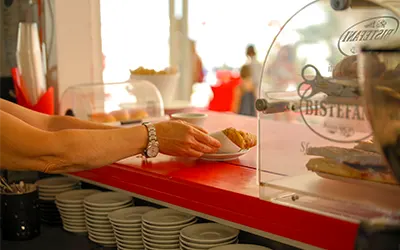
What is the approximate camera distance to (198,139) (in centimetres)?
144

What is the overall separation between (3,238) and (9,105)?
17.6 inches

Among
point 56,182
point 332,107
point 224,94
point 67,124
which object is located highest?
point 332,107

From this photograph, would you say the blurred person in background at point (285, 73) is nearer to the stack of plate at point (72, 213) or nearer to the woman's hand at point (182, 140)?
the woman's hand at point (182, 140)

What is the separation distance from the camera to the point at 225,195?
1.20 meters

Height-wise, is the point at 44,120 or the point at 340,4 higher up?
the point at 340,4

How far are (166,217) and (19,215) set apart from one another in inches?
21.5

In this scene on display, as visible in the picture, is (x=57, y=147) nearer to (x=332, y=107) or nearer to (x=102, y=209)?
(x=102, y=209)

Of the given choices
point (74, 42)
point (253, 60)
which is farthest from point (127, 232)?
point (253, 60)

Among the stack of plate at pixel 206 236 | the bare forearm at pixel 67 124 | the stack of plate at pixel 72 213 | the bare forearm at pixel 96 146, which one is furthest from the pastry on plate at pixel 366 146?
the stack of plate at pixel 72 213

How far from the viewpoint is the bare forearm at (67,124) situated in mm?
1648

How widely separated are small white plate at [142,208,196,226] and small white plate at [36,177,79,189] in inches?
21.1

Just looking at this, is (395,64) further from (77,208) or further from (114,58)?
(114,58)

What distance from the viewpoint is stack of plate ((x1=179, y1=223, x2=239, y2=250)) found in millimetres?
1328

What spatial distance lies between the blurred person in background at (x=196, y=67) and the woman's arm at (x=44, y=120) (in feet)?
11.9
